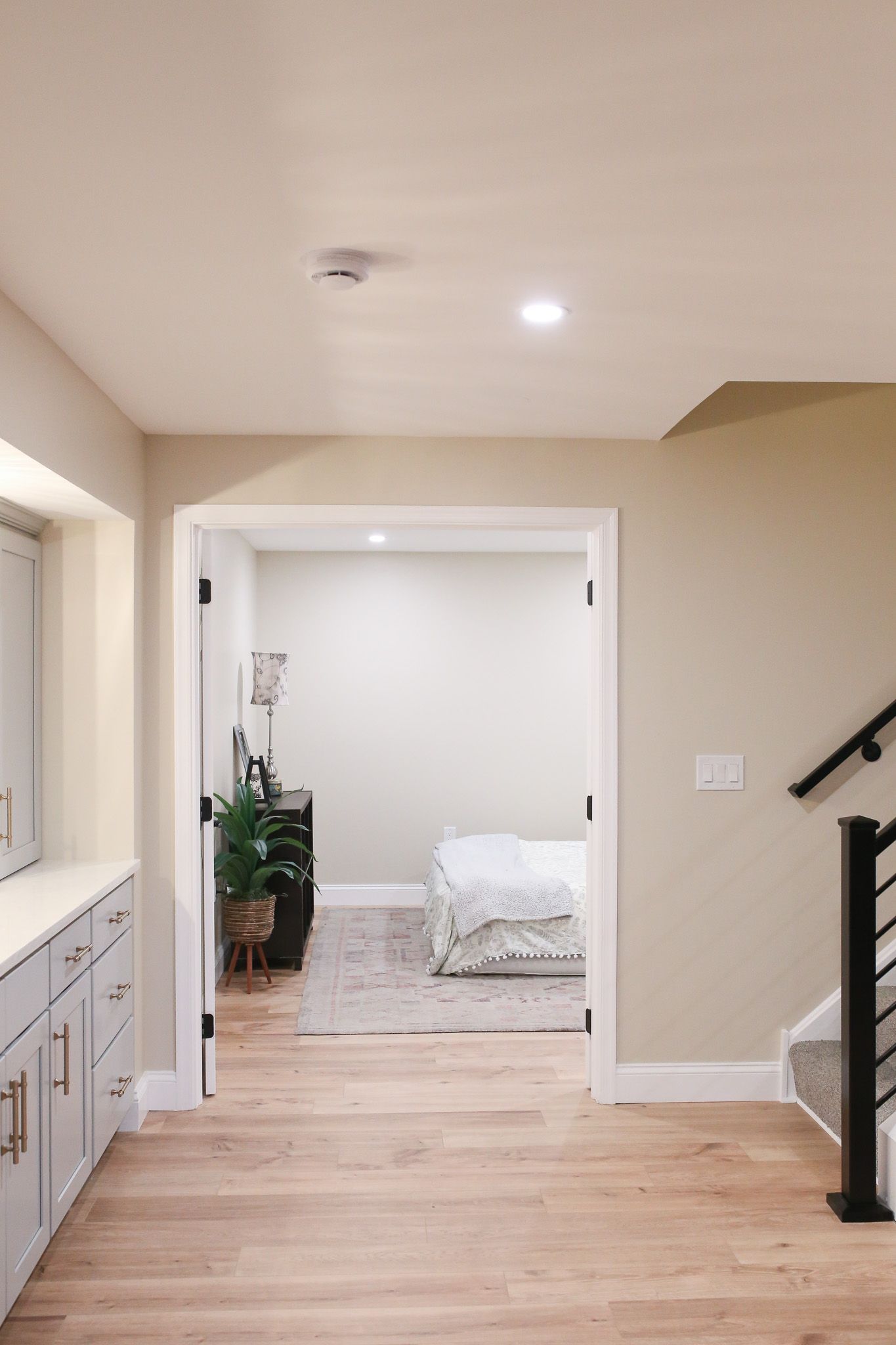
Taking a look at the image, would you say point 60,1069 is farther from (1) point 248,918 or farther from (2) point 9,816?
(1) point 248,918

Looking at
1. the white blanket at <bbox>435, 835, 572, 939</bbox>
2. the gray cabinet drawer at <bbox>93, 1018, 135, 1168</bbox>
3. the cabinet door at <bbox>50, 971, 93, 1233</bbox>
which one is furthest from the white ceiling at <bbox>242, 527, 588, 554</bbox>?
the cabinet door at <bbox>50, 971, 93, 1233</bbox>

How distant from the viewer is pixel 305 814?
5.52 m

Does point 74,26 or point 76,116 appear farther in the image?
point 76,116

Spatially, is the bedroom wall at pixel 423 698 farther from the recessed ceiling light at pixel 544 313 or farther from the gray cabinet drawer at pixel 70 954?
the recessed ceiling light at pixel 544 313

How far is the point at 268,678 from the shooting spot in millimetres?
5777

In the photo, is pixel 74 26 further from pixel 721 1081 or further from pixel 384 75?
pixel 721 1081

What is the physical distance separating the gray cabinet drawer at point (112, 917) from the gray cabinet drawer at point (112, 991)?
0.03 meters

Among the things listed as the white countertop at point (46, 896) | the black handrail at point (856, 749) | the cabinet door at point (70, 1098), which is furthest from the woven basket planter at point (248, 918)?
the black handrail at point (856, 749)

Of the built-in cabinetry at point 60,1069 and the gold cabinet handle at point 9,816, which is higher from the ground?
the gold cabinet handle at point 9,816

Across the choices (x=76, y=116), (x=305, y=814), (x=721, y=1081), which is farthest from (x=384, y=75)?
(x=305, y=814)

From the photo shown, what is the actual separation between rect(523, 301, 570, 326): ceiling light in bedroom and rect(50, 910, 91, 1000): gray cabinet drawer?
6.20ft

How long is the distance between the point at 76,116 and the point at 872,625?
116 inches

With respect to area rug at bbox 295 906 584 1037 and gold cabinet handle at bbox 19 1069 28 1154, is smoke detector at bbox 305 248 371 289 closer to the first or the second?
gold cabinet handle at bbox 19 1069 28 1154

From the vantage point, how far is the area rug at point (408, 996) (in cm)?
424
